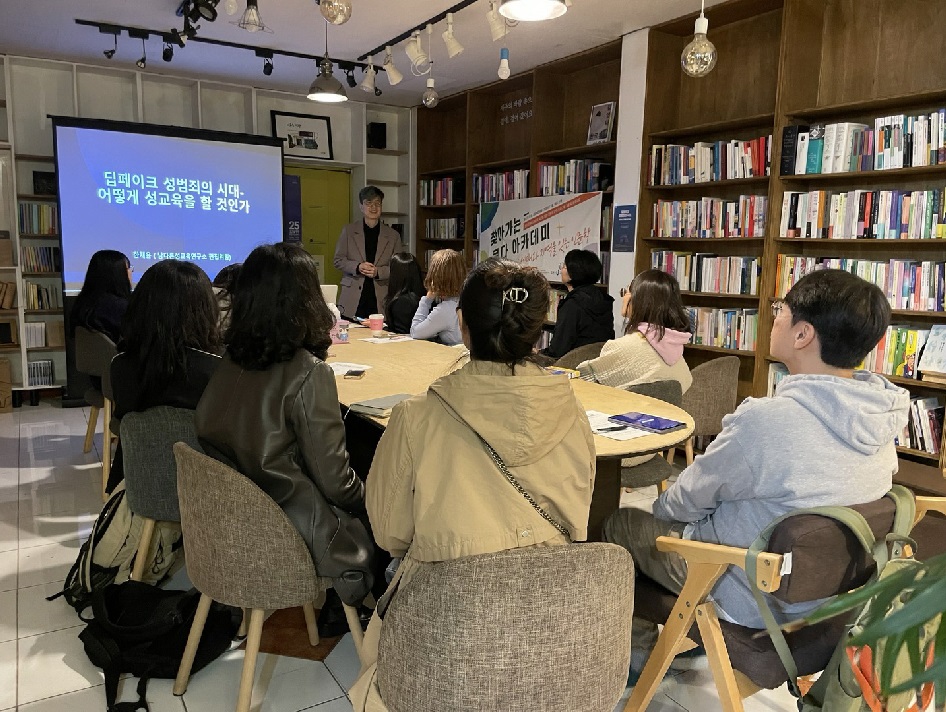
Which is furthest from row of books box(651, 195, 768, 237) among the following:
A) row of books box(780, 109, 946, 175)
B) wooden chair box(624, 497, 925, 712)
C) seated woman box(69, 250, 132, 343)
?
seated woman box(69, 250, 132, 343)

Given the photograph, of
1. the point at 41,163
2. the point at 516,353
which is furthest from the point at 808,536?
the point at 41,163

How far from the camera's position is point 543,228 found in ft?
19.2

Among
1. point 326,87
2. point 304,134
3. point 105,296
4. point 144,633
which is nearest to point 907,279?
point 326,87

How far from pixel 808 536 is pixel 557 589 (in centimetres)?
55

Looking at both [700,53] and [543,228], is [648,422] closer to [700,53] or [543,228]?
[700,53]

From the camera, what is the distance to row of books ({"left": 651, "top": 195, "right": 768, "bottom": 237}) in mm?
4363

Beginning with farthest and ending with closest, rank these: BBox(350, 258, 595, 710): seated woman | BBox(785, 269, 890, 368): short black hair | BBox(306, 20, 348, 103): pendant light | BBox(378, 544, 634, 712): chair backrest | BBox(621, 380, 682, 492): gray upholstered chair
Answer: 1. BBox(306, 20, 348, 103): pendant light
2. BBox(621, 380, 682, 492): gray upholstered chair
3. BBox(785, 269, 890, 368): short black hair
4. BBox(350, 258, 595, 710): seated woman
5. BBox(378, 544, 634, 712): chair backrest

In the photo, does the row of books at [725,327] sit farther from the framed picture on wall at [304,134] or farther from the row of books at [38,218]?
the row of books at [38,218]

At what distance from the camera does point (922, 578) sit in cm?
52

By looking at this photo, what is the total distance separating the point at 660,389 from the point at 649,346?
37 centimetres

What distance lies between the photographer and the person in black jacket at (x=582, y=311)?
4.17 meters

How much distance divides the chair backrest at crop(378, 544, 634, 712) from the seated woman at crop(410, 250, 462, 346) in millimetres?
2887

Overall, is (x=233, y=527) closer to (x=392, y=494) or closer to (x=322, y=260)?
(x=392, y=494)

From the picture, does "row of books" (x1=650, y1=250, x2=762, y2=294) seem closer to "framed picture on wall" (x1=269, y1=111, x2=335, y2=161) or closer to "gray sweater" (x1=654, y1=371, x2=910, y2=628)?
"gray sweater" (x1=654, y1=371, x2=910, y2=628)
